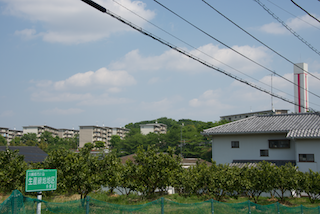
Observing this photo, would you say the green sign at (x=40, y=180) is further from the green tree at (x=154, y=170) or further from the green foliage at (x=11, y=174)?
the green foliage at (x=11, y=174)

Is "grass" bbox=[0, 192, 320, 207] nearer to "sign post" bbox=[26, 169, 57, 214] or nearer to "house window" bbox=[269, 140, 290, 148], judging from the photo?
"house window" bbox=[269, 140, 290, 148]

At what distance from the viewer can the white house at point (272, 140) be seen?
23.8m

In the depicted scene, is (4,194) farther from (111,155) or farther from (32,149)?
(32,149)

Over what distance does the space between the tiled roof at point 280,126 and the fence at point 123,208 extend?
11689 mm


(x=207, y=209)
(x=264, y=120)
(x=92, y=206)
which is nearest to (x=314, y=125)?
(x=264, y=120)

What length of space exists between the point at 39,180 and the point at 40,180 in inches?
1.3

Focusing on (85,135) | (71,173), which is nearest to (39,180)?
(71,173)

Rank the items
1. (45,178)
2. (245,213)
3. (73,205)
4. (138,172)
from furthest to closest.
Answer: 1. (138,172)
2. (245,213)
3. (73,205)
4. (45,178)

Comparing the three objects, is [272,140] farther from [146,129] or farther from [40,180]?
[146,129]

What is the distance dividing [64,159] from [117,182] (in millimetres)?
3676

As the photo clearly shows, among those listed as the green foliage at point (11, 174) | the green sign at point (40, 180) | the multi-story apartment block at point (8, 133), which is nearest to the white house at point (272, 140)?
the green foliage at point (11, 174)

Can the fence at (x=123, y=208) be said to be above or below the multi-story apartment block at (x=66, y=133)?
below

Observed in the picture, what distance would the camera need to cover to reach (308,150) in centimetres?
2381

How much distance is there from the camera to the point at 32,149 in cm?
4100
